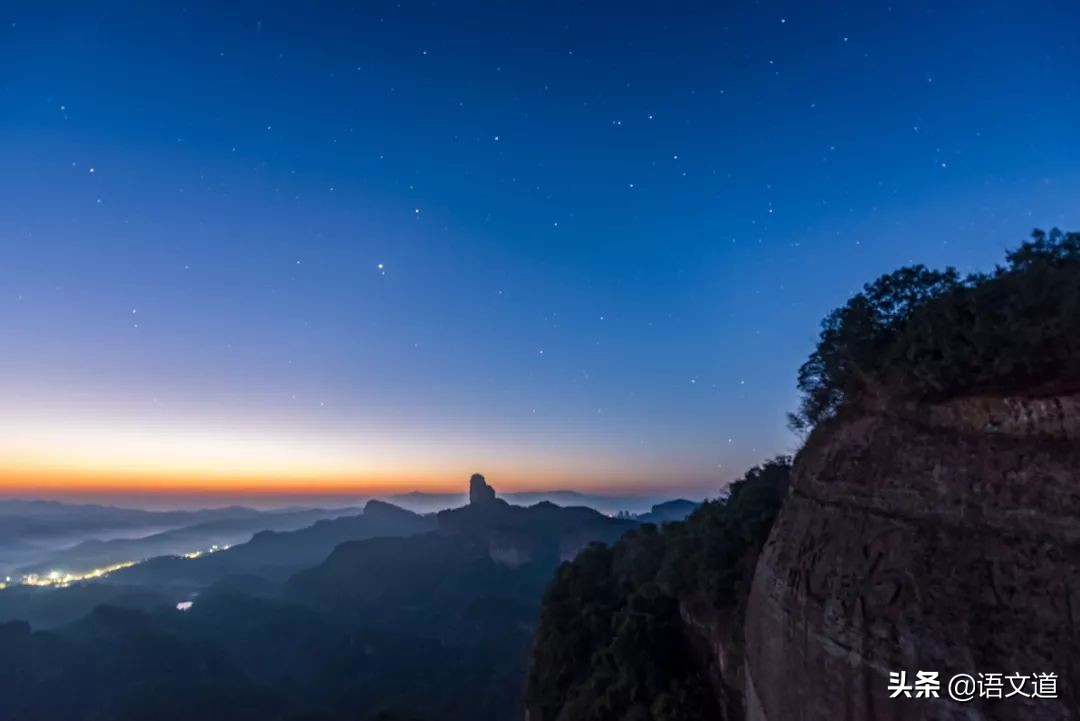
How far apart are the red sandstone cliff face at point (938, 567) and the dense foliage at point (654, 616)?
26.2 ft

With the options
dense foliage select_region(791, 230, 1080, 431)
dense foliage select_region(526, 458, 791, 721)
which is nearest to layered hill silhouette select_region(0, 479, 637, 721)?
dense foliage select_region(526, 458, 791, 721)

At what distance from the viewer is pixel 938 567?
37.3 ft

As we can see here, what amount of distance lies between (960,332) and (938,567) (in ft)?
18.3

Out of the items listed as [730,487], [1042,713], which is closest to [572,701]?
[730,487]

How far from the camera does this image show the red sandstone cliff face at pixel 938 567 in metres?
10.1

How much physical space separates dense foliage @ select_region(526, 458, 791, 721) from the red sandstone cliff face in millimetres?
7973

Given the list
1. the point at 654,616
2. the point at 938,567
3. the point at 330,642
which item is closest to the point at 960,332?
the point at 938,567

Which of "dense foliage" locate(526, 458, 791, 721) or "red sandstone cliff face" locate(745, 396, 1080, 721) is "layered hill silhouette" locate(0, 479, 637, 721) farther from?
"red sandstone cliff face" locate(745, 396, 1080, 721)

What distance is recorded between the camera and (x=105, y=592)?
176125 millimetres

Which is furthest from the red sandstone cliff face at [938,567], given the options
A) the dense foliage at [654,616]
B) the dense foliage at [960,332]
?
the dense foliage at [654,616]

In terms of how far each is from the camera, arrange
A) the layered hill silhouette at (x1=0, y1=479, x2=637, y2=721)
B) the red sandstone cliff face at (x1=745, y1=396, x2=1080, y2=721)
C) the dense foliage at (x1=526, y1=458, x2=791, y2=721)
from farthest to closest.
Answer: the layered hill silhouette at (x1=0, y1=479, x2=637, y2=721), the dense foliage at (x1=526, y1=458, x2=791, y2=721), the red sandstone cliff face at (x1=745, y1=396, x2=1080, y2=721)

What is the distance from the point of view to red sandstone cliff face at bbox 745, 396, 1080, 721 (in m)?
10.1

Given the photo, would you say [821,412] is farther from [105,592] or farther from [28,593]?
[28,593]

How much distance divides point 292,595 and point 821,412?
186 m
